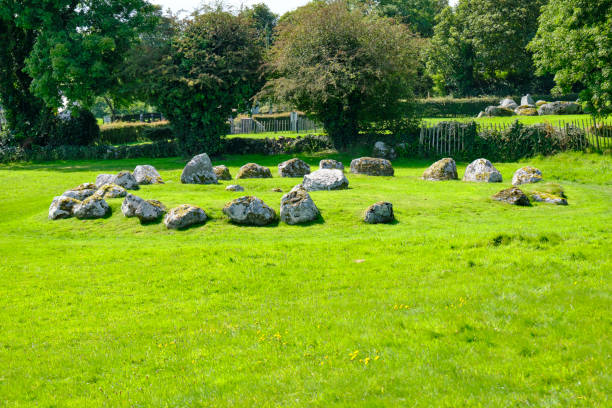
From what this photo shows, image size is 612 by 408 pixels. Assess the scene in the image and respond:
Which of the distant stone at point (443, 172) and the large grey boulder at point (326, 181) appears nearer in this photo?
the large grey boulder at point (326, 181)

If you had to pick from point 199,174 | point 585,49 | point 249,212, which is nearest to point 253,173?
point 199,174

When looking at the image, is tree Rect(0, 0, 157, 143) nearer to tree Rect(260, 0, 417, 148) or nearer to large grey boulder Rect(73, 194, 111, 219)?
tree Rect(260, 0, 417, 148)

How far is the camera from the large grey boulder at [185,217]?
18.7 meters

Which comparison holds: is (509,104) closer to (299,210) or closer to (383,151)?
(383,151)

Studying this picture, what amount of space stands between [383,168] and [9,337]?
2252 cm

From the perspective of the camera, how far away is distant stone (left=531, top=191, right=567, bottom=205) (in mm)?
20156

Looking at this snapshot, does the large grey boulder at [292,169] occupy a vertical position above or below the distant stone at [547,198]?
above

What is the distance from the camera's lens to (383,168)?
1152 inches

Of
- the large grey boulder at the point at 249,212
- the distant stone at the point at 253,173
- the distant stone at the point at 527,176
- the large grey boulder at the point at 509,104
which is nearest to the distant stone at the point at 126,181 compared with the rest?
the distant stone at the point at 253,173

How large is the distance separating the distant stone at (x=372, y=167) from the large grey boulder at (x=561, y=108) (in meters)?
27.1

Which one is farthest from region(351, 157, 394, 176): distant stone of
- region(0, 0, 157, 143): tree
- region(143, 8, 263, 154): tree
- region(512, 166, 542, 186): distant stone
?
Result: region(0, 0, 157, 143): tree

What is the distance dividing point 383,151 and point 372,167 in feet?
28.7

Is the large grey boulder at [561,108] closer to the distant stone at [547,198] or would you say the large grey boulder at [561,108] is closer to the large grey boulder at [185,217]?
the distant stone at [547,198]

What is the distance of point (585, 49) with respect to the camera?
29.7m
